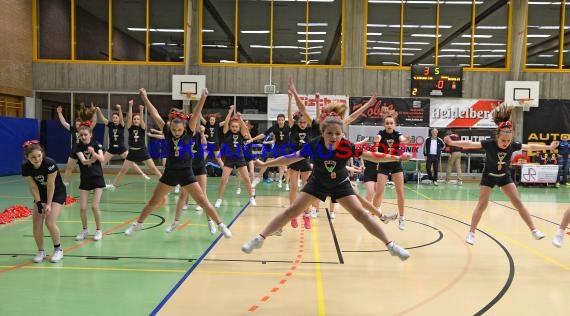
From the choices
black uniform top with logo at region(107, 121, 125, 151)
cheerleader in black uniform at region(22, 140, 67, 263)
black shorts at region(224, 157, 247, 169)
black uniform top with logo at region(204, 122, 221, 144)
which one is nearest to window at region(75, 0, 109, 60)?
black uniform top with logo at region(107, 121, 125, 151)

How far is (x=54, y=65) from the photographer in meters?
20.1

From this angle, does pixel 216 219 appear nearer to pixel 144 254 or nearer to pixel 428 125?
pixel 144 254

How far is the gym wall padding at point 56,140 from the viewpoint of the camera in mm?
20094

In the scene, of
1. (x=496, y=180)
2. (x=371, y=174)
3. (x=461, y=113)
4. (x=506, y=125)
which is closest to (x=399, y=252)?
(x=496, y=180)

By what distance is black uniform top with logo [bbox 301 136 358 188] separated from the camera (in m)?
5.41

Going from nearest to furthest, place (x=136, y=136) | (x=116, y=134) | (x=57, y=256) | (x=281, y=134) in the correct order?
(x=57, y=256) → (x=281, y=134) → (x=136, y=136) → (x=116, y=134)

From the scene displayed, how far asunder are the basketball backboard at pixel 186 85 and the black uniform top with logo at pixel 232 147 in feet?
28.3

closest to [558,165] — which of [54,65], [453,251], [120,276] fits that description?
[453,251]

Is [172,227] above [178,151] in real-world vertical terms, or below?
below

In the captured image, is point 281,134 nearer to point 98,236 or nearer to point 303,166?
point 303,166

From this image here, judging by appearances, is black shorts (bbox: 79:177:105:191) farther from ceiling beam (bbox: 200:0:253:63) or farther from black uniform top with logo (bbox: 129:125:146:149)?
ceiling beam (bbox: 200:0:253:63)

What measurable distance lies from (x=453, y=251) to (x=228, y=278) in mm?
3706

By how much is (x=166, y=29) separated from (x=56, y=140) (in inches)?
264

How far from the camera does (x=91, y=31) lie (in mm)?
20406
